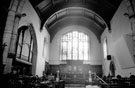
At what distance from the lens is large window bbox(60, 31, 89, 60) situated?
14.4m

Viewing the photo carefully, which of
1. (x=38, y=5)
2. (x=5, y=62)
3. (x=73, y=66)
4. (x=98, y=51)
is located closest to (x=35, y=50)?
(x=38, y=5)

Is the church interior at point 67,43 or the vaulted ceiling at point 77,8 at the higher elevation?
the vaulted ceiling at point 77,8

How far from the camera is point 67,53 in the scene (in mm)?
14539

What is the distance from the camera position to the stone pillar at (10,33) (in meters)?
5.27

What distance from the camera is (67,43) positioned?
48.8ft

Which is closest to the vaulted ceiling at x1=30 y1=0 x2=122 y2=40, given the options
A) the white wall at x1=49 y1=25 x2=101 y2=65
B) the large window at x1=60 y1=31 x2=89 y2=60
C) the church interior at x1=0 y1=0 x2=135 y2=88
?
the church interior at x1=0 y1=0 x2=135 y2=88

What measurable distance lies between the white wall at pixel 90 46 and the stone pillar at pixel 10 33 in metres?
8.86

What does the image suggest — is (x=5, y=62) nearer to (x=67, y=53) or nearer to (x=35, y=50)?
(x=35, y=50)

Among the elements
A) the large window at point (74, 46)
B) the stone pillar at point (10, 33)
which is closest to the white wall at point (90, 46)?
the large window at point (74, 46)

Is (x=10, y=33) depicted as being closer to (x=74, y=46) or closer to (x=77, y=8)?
(x=77, y=8)

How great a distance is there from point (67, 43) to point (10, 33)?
986 cm

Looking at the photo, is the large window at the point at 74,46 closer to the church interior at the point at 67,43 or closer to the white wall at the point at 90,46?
the church interior at the point at 67,43

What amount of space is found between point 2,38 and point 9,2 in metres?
1.91

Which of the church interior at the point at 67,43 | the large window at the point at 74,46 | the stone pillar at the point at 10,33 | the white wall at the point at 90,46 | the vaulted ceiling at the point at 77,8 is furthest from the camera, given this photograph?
the large window at the point at 74,46
